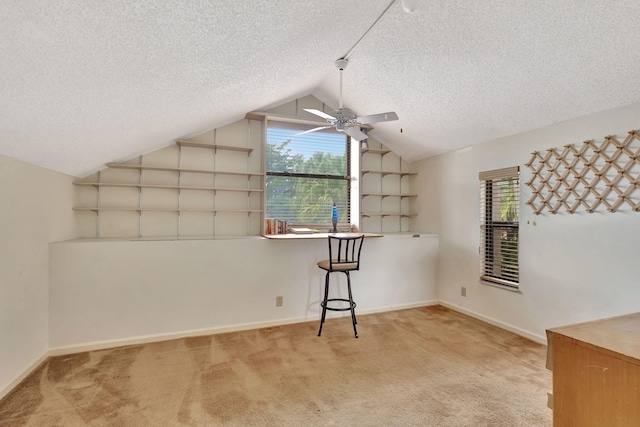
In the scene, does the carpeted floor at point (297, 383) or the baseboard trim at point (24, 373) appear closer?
the carpeted floor at point (297, 383)

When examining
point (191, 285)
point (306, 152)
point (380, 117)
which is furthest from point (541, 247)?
point (191, 285)

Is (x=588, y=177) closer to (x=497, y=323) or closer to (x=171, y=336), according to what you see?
(x=497, y=323)

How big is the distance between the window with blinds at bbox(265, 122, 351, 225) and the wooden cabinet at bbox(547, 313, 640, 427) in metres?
3.39

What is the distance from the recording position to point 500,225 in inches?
138

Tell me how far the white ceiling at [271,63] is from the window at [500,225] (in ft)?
1.80

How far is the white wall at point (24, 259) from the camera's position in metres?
2.09

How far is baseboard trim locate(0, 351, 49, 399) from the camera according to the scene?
209 centimetres

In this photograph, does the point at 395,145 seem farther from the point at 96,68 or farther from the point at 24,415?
the point at 24,415

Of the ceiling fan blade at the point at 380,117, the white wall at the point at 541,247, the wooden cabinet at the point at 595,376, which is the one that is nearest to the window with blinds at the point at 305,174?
the white wall at the point at 541,247

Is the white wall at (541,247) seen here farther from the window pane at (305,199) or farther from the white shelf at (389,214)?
the window pane at (305,199)

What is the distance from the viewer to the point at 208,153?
3.82 meters

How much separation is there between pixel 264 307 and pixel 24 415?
6.53 feet

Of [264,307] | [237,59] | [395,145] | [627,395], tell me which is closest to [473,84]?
[395,145]

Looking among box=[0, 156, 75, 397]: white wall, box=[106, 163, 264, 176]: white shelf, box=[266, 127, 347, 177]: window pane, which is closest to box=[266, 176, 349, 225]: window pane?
box=[266, 127, 347, 177]: window pane
